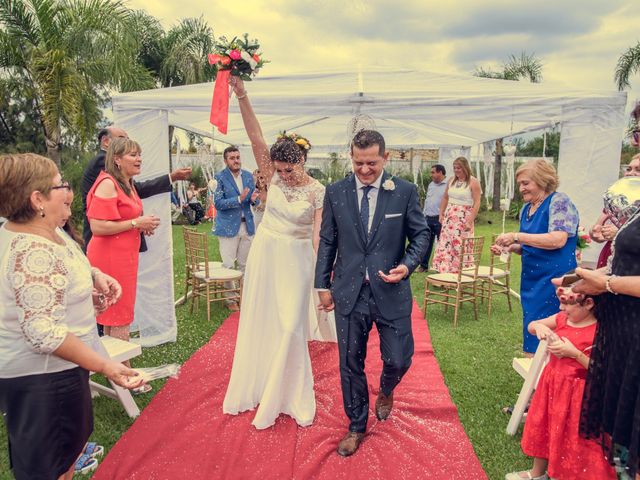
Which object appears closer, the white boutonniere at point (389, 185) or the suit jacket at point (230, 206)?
the white boutonniere at point (389, 185)

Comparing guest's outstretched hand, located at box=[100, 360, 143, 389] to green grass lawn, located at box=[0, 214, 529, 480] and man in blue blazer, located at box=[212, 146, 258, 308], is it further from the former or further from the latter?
man in blue blazer, located at box=[212, 146, 258, 308]

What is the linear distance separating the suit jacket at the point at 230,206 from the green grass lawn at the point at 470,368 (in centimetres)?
116

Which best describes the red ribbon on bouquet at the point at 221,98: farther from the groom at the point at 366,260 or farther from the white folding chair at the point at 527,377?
the white folding chair at the point at 527,377

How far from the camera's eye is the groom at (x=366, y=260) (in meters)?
3.00

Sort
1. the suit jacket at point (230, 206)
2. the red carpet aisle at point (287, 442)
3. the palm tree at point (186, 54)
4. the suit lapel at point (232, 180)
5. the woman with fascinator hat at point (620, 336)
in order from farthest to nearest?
the palm tree at point (186, 54)
the suit lapel at point (232, 180)
the suit jacket at point (230, 206)
the red carpet aisle at point (287, 442)
the woman with fascinator hat at point (620, 336)

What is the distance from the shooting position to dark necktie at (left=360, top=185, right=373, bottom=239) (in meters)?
3.04

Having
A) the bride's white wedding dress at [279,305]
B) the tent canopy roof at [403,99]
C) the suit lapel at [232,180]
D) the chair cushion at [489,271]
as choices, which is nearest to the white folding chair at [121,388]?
the bride's white wedding dress at [279,305]

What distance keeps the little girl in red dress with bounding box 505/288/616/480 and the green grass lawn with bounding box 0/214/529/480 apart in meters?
0.43

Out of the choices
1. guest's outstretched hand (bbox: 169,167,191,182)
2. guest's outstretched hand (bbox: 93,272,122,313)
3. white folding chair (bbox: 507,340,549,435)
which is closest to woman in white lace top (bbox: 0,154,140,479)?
guest's outstretched hand (bbox: 93,272,122,313)

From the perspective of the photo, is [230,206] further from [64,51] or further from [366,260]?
[64,51]

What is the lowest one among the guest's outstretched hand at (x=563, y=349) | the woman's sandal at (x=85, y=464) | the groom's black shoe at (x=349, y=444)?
the woman's sandal at (x=85, y=464)

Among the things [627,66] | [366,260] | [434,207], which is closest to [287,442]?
[366,260]

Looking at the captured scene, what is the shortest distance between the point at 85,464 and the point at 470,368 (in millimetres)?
3365

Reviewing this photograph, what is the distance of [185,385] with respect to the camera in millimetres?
4191
